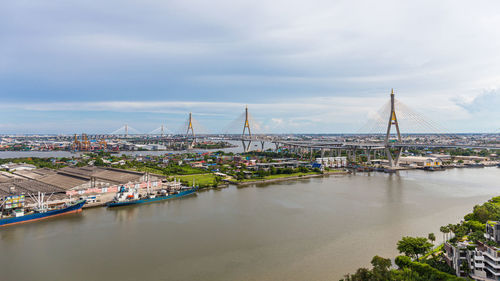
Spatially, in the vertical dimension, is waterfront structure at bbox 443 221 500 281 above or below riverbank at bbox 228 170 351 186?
above

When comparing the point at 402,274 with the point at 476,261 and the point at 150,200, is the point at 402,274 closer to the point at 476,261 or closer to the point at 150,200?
the point at 476,261

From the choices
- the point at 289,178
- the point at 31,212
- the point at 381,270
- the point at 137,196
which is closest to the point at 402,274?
the point at 381,270

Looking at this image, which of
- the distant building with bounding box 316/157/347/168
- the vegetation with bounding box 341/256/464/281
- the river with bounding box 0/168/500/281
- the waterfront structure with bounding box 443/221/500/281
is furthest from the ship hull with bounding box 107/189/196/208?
the distant building with bounding box 316/157/347/168

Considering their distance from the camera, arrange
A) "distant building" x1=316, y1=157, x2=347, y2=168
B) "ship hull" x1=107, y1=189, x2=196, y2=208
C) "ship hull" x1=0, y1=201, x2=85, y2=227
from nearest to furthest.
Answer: "ship hull" x1=0, y1=201, x2=85, y2=227
"ship hull" x1=107, y1=189, x2=196, y2=208
"distant building" x1=316, y1=157, x2=347, y2=168

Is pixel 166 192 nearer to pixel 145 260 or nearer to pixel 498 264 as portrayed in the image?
pixel 145 260

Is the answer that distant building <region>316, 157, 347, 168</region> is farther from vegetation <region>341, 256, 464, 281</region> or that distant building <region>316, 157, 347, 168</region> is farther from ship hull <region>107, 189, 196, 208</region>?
vegetation <region>341, 256, 464, 281</region>

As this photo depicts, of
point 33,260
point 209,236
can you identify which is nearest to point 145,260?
point 209,236

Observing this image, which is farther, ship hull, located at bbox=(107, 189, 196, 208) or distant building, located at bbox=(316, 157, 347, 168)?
distant building, located at bbox=(316, 157, 347, 168)

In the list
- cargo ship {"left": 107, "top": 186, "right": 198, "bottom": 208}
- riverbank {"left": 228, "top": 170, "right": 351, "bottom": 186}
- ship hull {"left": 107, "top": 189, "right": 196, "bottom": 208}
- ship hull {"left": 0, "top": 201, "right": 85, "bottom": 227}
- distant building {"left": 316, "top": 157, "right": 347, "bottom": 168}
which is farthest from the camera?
distant building {"left": 316, "top": 157, "right": 347, "bottom": 168}

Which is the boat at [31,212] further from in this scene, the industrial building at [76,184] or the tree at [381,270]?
the tree at [381,270]
